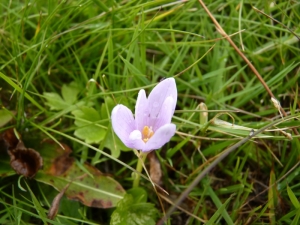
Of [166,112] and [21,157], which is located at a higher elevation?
[166,112]

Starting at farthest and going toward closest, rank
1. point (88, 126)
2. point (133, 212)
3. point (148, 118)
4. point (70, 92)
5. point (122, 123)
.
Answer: point (70, 92) < point (88, 126) < point (133, 212) < point (148, 118) < point (122, 123)

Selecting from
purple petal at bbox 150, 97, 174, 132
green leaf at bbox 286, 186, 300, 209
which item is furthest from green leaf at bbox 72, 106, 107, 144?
green leaf at bbox 286, 186, 300, 209

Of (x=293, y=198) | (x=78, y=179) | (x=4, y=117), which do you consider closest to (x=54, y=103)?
(x=4, y=117)

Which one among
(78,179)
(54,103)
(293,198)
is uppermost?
(54,103)

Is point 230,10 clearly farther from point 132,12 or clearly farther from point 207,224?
point 207,224

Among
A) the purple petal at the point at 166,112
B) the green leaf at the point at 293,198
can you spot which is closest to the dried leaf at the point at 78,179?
the purple petal at the point at 166,112

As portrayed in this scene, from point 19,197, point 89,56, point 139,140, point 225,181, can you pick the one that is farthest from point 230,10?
point 19,197

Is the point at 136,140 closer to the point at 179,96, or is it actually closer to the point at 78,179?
the point at 78,179
